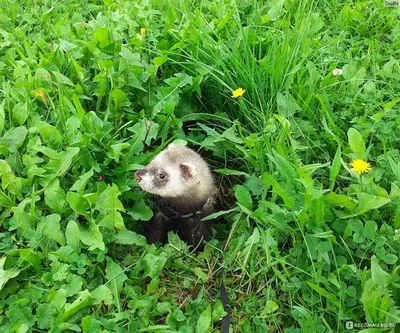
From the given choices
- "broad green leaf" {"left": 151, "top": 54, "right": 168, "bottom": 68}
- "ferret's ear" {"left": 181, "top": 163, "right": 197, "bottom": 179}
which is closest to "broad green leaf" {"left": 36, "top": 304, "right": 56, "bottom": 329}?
"ferret's ear" {"left": 181, "top": 163, "right": 197, "bottom": 179}

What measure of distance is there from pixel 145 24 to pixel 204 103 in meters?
0.79

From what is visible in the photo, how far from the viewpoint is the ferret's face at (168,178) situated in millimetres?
2772

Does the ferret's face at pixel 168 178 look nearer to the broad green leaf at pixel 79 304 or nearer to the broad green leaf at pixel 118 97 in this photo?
the broad green leaf at pixel 118 97

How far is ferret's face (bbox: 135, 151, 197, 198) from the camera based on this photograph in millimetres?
2772

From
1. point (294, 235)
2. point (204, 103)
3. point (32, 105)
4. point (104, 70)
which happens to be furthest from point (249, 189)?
point (32, 105)

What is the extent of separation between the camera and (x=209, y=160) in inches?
133

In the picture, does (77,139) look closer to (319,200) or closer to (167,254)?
(167,254)

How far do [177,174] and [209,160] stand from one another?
0.50m

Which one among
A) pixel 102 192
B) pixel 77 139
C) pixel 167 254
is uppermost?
pixel 77 139

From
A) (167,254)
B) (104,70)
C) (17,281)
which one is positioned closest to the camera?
(17,281)

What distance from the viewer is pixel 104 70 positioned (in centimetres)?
310

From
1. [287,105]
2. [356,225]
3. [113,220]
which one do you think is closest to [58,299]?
[113,220]

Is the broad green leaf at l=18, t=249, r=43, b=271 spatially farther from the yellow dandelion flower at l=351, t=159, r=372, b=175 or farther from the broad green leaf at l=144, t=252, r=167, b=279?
the yellow dandelion flower at l=351, t=159, r=372, b=175

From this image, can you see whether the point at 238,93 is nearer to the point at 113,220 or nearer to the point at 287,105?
the point at 287,105
